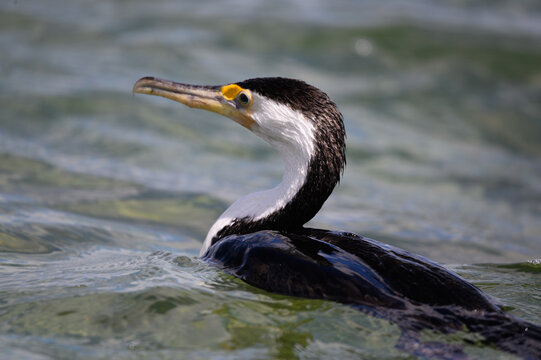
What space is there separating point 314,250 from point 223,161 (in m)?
4.81

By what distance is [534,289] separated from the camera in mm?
4438

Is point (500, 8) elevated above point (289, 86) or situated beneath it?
elevated above

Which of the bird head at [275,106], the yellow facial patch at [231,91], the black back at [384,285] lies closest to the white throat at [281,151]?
the bird head at [275,106]

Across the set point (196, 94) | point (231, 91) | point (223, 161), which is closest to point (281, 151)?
point (231, 91)

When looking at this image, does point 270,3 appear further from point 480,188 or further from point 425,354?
point 425,354

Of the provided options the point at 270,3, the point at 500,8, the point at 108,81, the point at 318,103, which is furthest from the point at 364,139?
the point at 500,8

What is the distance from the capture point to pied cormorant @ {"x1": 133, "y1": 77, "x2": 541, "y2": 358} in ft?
11.3

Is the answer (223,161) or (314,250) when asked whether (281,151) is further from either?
(223,161)

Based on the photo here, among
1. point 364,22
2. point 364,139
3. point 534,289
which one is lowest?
point 534,289

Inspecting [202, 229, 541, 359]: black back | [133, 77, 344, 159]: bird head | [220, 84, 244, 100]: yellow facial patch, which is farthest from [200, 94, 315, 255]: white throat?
[202, 229, 541, 359]: black back

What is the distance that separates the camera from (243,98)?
15.5ft

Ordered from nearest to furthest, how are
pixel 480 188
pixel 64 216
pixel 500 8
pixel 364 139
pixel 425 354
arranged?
pixel 425 354 < pixel 64 216 < pixel 480 188 < pixel 364 139 < pixel 500 8

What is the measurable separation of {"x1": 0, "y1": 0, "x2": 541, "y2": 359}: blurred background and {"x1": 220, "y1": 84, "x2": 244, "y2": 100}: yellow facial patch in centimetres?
110

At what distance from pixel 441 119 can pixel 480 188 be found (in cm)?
191
